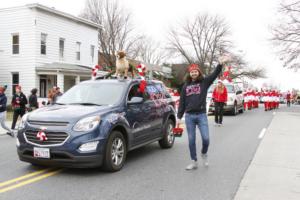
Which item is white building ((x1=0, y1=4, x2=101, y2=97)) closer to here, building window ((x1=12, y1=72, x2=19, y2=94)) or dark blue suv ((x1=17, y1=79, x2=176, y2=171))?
building window ((x1=12, y1=72, x2=19, y2=94))

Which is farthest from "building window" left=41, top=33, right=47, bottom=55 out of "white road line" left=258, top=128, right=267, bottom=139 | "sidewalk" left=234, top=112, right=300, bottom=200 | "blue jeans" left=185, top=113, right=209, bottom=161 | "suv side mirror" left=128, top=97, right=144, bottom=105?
"blue jeans" left=185, top=113, right=209, bottom=161

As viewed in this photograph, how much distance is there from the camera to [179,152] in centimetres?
868

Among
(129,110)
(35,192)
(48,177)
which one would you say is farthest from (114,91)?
(35,192)

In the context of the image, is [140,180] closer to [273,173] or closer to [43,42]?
[273,173]

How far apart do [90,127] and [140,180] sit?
120cm

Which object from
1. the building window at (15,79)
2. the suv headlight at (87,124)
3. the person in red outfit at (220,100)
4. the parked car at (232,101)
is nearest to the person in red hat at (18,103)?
the suv headlight at (87,124)

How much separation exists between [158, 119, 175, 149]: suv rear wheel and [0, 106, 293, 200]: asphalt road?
409 millimetres

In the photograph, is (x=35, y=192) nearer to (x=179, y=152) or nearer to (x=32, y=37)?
(x=179, y=152)

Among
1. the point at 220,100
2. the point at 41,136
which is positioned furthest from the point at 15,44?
the point at 41,136

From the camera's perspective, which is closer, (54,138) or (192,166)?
(54,138)

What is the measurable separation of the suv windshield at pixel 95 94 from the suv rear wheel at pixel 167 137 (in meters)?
1.99

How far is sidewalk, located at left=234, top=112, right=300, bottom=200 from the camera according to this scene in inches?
211

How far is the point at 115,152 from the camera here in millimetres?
6574

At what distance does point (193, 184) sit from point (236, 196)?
0.82m
